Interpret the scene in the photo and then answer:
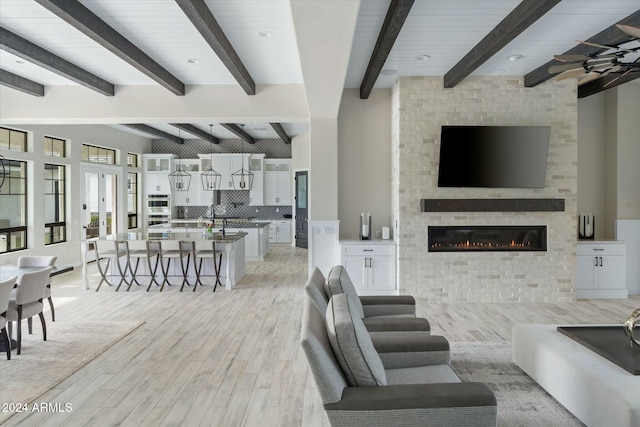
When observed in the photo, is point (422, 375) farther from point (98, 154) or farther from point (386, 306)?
point (98, 154)

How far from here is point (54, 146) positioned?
8.47m

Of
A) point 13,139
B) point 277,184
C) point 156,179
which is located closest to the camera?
point 13,139

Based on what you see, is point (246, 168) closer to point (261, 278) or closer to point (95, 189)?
point (95, 189)

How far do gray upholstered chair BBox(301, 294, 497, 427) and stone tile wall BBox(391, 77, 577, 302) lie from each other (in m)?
4.00

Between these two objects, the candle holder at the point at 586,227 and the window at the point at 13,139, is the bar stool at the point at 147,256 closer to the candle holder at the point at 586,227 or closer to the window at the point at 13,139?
the window at the point at 13,139

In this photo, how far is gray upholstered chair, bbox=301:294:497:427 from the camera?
1908 millimetres

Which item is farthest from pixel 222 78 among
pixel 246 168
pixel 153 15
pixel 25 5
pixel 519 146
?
pixel 246 168

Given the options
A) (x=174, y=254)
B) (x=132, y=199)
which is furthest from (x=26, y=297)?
(x=132, y=199)

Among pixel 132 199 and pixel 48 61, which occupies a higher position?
pixel 48 61

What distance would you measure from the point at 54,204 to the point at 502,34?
829cm

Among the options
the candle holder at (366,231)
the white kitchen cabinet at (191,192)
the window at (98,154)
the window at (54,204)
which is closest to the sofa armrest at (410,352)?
the candle holder at (366,231)

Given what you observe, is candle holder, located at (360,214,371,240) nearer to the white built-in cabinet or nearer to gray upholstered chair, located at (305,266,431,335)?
gray upholstered chair, located at (305,266,431,335)

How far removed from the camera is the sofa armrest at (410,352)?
2.68 meters

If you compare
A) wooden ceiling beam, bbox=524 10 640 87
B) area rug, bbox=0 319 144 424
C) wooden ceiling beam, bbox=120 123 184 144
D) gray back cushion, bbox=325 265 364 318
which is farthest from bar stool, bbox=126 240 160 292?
wooden ceiling beam, bbox=524 10 640 87
